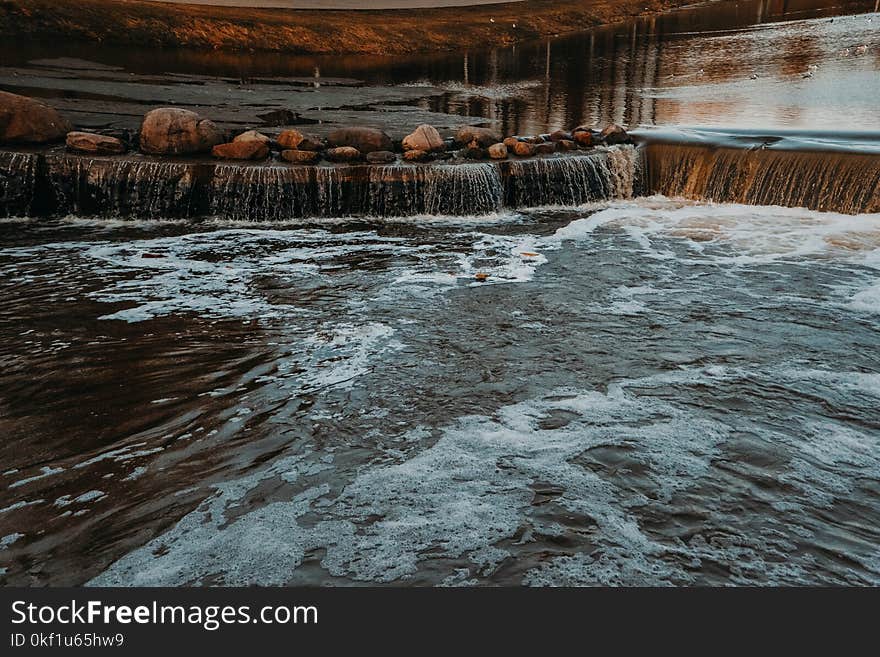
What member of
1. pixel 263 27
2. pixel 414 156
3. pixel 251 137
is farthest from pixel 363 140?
pixel 263 27

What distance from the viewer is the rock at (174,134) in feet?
42.7

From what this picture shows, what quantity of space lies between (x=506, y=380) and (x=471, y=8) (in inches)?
1537

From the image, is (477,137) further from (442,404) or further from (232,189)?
(442,404)

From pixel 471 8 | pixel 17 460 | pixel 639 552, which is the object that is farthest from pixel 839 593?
pixel 471 8

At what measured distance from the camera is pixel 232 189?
481 inches

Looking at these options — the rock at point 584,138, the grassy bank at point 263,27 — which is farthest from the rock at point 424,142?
the grassy bank at point 263,27

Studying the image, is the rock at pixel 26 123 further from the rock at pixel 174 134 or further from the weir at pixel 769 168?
the weir at pixel 769 168

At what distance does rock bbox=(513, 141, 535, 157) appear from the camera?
534 inches

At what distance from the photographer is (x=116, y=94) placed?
61.6 ft

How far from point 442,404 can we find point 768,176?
369 inches

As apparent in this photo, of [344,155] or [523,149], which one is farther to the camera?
[523,149]

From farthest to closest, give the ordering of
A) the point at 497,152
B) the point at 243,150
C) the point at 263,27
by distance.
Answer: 1. the point at 263,27
2. the point at 497,152
3. the point at 243,150

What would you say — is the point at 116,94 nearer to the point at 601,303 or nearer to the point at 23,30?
the point at 23,30

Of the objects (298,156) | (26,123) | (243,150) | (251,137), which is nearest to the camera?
(298,156)
